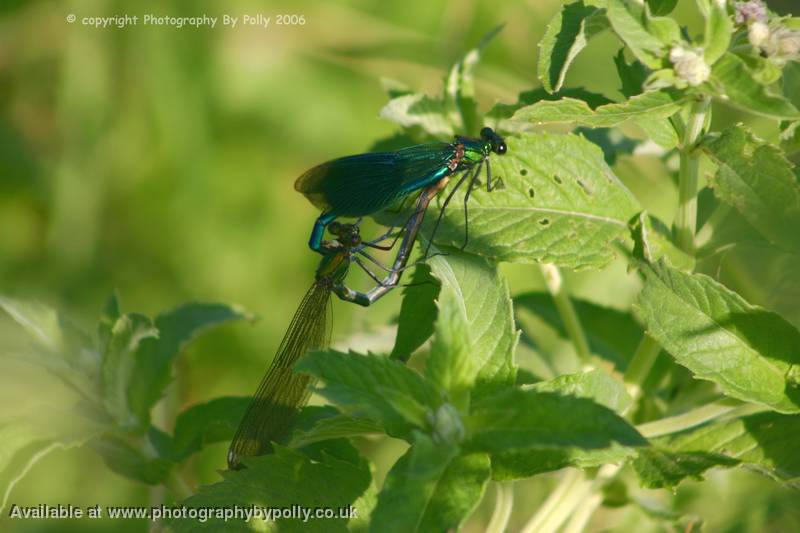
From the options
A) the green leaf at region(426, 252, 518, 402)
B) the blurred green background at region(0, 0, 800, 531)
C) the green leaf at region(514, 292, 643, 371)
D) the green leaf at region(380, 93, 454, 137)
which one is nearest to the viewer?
the green leaf at region(426, 252, 518, 402)

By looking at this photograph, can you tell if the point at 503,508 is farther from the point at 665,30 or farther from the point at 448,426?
the point at 665,30

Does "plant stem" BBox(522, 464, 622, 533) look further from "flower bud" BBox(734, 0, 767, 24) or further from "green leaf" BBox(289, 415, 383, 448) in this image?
"flower bud" BBox(734, 0, 767, 24)

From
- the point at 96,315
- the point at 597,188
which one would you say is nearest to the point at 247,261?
the point at 96,315

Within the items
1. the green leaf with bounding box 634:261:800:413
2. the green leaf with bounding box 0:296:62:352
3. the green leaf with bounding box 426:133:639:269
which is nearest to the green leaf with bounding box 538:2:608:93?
the green leaf with bounding box 426:133:639:269

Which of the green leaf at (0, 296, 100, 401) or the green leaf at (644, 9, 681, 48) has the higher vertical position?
the green leaf at (644, 9, 681, 48)

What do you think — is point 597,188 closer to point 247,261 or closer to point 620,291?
point 620,291

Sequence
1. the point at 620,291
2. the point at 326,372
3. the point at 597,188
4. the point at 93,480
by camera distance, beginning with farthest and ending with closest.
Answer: the point at 93,480
the point at 620,291
the point at 597,188
the point at 326,372
